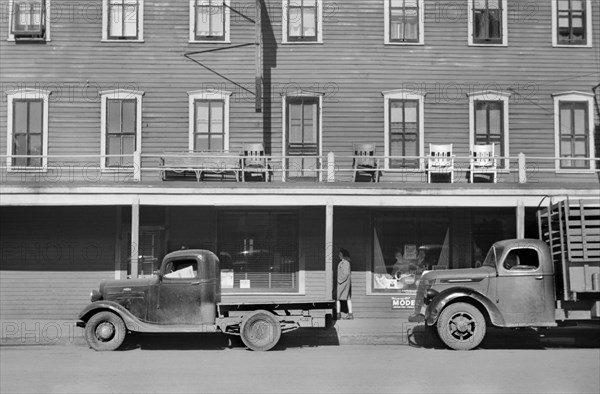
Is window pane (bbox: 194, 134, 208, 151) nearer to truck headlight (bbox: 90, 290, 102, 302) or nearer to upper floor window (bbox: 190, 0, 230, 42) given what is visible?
upper floor window (bbox: 190, 0, 230, 42)

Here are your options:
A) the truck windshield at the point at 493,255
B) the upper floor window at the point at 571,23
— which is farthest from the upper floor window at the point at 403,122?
the truck windshield at the point at 493,255

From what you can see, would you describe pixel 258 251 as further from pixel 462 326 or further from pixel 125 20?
pixel 462 326

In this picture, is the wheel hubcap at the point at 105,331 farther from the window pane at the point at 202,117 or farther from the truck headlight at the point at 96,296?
the window pane at the point at 202,117

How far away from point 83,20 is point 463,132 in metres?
10.5

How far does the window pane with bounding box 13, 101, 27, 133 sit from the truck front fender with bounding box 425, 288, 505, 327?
12.0 meters

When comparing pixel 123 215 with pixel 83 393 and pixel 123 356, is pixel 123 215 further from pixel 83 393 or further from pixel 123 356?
pixel 83 393

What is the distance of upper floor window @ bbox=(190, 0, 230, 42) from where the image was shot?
22797 millimetres

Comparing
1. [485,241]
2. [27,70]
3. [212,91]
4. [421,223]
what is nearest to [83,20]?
[27,70]

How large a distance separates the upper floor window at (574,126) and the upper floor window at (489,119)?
138cm

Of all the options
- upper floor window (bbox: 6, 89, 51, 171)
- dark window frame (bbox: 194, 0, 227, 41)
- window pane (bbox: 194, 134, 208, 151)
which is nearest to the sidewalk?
upper floor window (bbox: 6, 89, 51, 171)

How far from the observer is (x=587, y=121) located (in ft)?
74.7

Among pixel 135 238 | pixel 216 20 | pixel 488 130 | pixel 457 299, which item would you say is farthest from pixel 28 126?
pixel 457 299

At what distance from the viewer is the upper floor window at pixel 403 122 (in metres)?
22.6

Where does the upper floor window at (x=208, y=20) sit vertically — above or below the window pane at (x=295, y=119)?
above
